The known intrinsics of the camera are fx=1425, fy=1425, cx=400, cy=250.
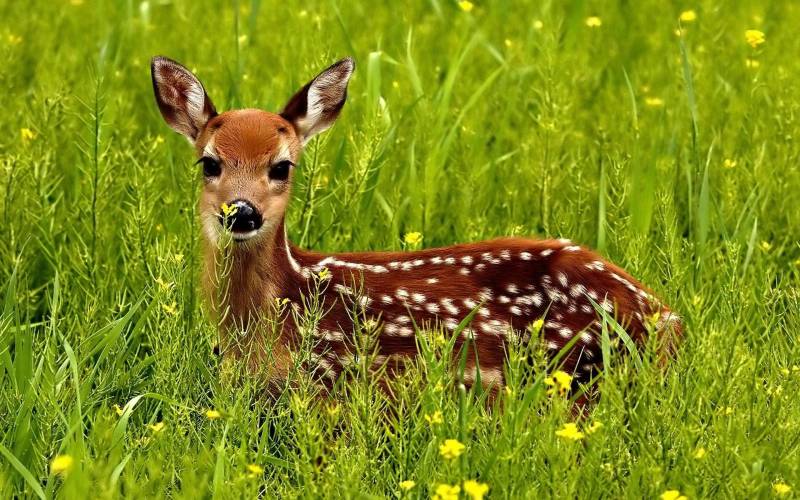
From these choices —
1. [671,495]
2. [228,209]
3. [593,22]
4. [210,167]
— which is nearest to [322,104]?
[210,167]

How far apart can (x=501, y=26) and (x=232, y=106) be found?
243 centimetres

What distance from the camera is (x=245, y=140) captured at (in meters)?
4.74

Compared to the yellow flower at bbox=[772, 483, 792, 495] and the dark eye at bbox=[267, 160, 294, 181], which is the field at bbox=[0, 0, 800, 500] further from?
the dark eye at bbox=[267, 160, 294, 181]

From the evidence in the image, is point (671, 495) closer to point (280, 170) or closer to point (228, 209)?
point (228, 209)

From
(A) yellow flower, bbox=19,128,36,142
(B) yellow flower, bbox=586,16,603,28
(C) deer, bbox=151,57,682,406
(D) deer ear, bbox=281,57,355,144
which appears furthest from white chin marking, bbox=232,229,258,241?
(B) yellow flower, bbox=586,16,603,28

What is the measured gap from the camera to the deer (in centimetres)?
468

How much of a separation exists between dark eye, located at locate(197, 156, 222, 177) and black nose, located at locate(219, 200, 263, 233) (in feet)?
0.65

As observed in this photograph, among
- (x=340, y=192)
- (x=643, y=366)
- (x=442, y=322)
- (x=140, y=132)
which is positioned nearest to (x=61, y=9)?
(x=140, y=132)

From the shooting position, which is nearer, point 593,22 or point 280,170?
point 280,170

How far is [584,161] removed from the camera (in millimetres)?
A: 6199

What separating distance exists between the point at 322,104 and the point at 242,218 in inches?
28.4

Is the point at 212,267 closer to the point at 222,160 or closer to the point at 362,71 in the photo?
the point at 222,160

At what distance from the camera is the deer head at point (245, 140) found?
467 centimetres

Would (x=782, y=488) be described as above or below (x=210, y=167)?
below
